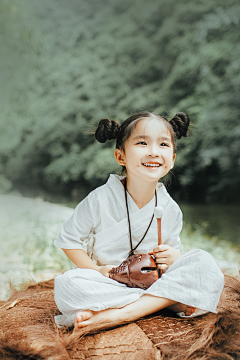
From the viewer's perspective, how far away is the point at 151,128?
3.77ft

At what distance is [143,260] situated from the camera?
Result: 1.04m

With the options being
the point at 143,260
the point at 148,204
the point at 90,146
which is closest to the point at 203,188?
the point at 90,146

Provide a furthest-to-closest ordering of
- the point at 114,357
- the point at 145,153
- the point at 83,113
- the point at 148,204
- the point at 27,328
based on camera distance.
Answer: the point at 83,113
the point at 148,204
the point at 145,153
the point at 27,328
the point at 114,357

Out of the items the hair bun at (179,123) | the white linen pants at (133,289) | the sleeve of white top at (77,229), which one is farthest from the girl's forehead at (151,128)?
the white linen pants at (133,289)

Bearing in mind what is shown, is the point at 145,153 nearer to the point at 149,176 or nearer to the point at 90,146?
the point at 149,176

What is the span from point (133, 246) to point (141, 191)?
24 centimetres

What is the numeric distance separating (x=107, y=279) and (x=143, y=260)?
15 cm

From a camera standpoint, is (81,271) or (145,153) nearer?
(81,271)

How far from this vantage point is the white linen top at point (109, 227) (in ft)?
3.89

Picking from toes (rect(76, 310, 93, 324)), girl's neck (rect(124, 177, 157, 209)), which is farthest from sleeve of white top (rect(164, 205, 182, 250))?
toes (rect(76, 310, 93, 324))

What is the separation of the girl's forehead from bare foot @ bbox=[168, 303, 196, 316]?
0.65 metres

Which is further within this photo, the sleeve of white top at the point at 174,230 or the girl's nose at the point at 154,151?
the sleeve of white top at the point at 174,230

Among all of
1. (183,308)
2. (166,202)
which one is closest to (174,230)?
(166,202)

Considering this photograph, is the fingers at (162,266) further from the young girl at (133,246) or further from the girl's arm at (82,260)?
the girl's arm at (82,260)
